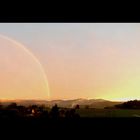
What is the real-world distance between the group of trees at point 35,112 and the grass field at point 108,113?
8 cm

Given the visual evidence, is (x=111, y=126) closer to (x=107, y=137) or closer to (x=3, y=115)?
(x=107, y=137)

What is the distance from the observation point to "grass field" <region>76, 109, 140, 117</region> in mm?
3117

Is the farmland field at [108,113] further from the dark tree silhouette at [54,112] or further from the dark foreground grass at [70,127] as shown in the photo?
the dark tree silhouette at [54,112]

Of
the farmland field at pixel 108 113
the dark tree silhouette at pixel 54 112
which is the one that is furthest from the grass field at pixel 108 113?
the dark tree silhouette at pixel 54 112

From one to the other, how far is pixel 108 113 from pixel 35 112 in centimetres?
76

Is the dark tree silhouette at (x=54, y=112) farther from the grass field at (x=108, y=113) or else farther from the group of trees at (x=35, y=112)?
the grass field at (x=108, y=113)

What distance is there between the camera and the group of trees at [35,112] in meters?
3.11

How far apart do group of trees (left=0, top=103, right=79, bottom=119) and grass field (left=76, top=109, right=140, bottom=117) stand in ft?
0.28

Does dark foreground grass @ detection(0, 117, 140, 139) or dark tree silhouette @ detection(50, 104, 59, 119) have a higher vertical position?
dark tree silhouette @ detection(50, 104, 59, 119)

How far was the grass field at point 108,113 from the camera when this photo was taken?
3.12m

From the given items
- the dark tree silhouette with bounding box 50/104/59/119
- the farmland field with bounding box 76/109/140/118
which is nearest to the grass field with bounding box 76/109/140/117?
the farmland field with bounding box 76/109/140/118

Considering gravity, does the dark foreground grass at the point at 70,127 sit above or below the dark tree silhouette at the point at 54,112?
below

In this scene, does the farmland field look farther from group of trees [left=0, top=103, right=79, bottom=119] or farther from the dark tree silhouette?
the dark tree silhouette
